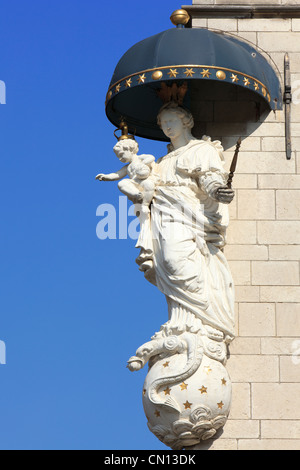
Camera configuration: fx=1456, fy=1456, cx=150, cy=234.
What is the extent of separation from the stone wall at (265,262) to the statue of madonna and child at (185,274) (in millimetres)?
341

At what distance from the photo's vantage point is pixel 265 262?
1764cm

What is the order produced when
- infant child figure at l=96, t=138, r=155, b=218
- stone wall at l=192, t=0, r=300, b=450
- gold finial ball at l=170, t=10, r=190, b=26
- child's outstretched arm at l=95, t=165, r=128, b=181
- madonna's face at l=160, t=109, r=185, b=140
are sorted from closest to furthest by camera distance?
1. stone wall at l=192, t=0, r=300, b=450
2. infant child figure at l=96, t=138, r=155, b=218
3. child's outstretched arm at l=95, t=165, r=128, b=181
4. madonna's face at l=160, t=109, r=185, b=140
5. gold finial ball at l=170, t=10, r=190, b=26

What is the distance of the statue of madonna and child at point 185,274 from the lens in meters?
16.6

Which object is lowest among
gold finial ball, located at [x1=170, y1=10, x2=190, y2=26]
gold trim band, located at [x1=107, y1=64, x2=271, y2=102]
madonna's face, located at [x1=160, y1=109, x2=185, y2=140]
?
madonna's face, located at [x1=160, y1=109, x2=185, y2=140]

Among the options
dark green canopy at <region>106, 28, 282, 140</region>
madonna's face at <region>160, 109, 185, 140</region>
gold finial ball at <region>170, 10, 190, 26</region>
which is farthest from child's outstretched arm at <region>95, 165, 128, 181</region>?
gold finial ball at <region>170, 10, 190, 26</region>

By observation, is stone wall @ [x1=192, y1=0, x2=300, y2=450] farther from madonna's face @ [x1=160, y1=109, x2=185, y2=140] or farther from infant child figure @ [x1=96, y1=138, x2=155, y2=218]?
infant child figure @ [x1=96, y1=138, x2=155, y2=218]

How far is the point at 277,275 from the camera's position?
57.7ft

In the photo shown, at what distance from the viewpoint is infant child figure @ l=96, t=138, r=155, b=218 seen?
17516 millimetres

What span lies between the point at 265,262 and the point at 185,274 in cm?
125

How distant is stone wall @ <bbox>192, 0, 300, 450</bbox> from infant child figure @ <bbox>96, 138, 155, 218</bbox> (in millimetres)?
1062

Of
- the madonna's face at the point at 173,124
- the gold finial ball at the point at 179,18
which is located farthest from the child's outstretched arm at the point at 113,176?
the gold finial ball at the point at 179,18

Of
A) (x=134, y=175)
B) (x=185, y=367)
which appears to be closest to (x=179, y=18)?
(x=134, y=175)

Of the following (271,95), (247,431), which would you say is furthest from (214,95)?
(247,431)
